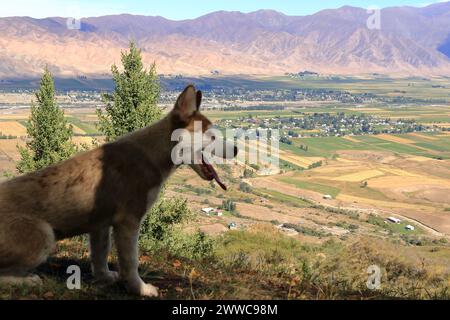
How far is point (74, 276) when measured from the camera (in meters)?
7.54

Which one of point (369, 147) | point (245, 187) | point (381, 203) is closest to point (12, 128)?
point (245, 187)

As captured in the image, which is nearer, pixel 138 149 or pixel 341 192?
pixel 138 149

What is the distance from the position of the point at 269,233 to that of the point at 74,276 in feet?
94.2

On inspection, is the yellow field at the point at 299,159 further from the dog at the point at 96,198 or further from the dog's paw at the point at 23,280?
the dog's paw at the point at 23,280

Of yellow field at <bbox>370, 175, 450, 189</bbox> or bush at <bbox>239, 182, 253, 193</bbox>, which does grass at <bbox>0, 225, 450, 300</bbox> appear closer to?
bush at <bbox>239, 182, 253, 193</bbox>

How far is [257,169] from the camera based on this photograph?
150125 mm

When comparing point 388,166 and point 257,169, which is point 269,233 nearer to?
point 257,169

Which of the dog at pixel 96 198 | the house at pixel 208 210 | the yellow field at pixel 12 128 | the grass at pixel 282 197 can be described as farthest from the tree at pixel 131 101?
the yellow field at pixel 12 128

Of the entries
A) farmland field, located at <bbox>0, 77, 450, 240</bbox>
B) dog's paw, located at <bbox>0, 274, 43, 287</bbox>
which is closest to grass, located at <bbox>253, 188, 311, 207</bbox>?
farmland field, located at <bbox>0, 77, 450, 240</bbox>

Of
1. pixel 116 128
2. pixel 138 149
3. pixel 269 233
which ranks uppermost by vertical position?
pixel 138 149

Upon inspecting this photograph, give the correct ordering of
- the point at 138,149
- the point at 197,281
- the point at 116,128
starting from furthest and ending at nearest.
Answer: the point at 116,128 → the point at 197,281 → the point at 138,149
